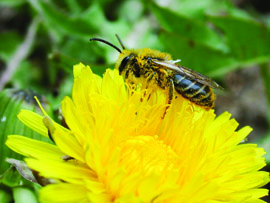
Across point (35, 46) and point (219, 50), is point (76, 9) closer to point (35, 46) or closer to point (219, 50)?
point (35, 46)

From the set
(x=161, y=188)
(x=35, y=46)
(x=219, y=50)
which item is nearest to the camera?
(x=161, y=188)

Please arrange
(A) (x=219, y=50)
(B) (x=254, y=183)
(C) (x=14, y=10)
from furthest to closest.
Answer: (C) (x=14, y=10)
(A) (x=219, y=50)
(B) (x=254, y=183)

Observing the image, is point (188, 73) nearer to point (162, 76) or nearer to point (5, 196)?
point (162, 76)

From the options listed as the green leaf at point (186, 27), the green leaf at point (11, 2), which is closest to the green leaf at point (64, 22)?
the green leaf at point (11, 2)

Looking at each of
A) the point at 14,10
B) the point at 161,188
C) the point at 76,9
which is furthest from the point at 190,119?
the point at 14,10

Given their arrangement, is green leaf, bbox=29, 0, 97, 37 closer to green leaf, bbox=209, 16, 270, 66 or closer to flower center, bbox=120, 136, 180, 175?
green leaf, bbox=209, 16, 270, 66

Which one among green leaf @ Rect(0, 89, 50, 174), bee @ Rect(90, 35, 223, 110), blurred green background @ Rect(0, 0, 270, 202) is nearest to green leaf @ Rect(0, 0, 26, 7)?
blurred green background @ Rect(0, 0, 270, 202)
